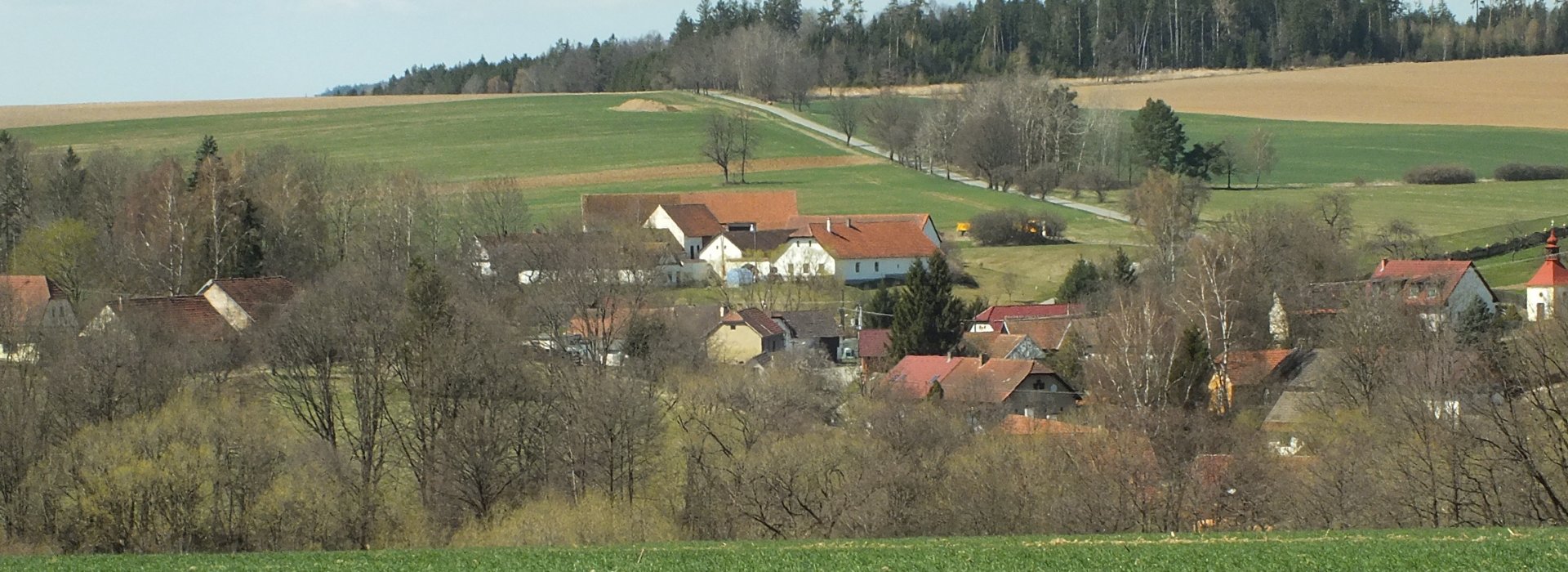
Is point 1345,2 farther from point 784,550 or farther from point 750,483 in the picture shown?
point 784,550

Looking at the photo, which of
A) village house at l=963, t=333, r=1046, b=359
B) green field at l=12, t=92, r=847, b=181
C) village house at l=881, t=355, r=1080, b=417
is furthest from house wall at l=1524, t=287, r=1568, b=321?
green field at l=12, t=92, r=847, b=181

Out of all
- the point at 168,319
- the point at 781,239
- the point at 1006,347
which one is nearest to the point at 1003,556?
the point at 1006,347

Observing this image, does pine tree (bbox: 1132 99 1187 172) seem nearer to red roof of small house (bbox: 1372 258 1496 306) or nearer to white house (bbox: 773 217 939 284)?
white house (bbox: 773 217 939 284)

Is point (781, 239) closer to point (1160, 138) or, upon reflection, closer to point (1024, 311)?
point (1024, 311)

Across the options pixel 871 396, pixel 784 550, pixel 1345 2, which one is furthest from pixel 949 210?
pixel 1345 2

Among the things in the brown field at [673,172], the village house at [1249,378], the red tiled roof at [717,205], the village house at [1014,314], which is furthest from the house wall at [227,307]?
the brown field at [673,172]

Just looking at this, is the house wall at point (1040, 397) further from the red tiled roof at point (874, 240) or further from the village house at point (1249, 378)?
the red tiled roof at point (874, 240)

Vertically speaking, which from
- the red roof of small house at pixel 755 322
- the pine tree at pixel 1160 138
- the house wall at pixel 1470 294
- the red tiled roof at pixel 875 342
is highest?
the pine tree at pixel 1160 138
